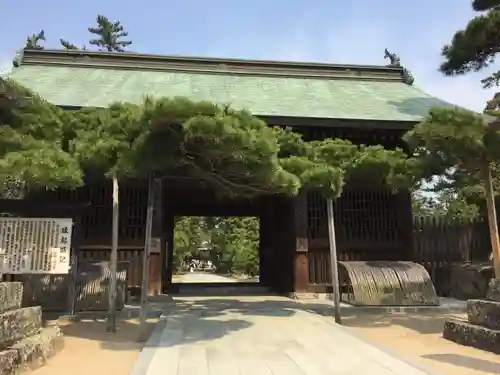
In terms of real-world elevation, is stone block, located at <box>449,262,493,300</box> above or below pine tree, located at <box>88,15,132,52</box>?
below

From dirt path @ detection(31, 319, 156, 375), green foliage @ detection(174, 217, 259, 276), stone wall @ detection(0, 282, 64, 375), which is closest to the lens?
stone wall @ detection(0, 282, 64, 375)

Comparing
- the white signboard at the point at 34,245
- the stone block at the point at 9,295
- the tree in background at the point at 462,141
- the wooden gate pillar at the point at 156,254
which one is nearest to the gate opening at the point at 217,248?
the wooden gate pillar at the point at 156,254

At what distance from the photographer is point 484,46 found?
413 inches

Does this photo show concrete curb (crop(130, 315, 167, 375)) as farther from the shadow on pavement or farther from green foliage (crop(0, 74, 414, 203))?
the shadow on pavement

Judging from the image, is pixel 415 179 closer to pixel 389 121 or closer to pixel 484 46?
Answer: pixel 389 121

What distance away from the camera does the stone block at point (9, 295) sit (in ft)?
16.6

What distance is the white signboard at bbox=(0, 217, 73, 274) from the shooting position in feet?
23.8

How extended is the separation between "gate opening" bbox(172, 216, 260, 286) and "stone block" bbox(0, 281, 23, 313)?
19841 mm

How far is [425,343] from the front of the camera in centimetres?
655

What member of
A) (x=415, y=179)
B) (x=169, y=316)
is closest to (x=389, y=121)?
(x=415, y=179)

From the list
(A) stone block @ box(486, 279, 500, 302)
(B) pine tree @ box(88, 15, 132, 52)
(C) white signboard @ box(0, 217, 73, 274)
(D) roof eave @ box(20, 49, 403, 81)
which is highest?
(B) pine tree @ box(88, 15, 132, 52)

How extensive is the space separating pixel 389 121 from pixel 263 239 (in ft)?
24.3

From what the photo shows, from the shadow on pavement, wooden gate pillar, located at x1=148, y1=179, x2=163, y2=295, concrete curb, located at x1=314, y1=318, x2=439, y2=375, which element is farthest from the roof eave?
the shadow on pavement

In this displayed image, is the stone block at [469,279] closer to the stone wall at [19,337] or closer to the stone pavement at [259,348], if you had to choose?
the stone pavement at [259,348]
